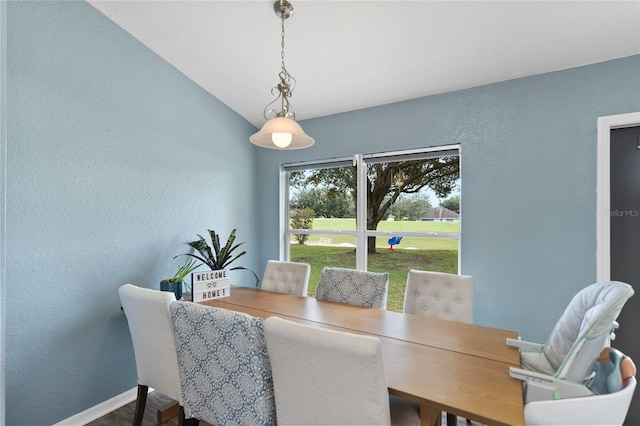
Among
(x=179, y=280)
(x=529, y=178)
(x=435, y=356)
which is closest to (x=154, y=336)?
(x=179, y=280)

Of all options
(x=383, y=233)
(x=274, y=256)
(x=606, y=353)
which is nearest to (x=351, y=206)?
(x=383, y=233)

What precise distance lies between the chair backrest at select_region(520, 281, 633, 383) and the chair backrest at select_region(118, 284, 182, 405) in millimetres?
1694

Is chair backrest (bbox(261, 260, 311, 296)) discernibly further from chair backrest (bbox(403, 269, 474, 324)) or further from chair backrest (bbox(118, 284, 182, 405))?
chair backrest (bbox(118, 284, 182, 405))

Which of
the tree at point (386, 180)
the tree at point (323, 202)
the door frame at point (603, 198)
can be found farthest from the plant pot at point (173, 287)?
the door frame at point (603, 198)

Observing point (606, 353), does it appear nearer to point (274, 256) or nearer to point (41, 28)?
point (274, 256)

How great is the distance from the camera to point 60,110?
6.29ft

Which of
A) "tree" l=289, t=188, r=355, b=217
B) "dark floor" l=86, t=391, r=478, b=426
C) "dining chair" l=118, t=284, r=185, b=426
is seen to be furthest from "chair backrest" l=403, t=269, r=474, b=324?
"dining chair" l=118, t=284, r=185, b=426

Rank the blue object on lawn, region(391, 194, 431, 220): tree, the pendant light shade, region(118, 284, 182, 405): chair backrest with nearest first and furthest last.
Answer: region(118, 284, 182, 405): chair backrest
the pendant light shade
region(391, 194, 431, 220): tree
the blue object on lawn

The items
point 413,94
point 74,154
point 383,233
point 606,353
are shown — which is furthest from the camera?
point 383,233

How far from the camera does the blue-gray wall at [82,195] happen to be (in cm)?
175

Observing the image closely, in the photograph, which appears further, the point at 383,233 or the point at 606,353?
the point at 383,233

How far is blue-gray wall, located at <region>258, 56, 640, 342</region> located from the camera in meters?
2.03

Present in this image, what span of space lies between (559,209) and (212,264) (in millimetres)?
2729

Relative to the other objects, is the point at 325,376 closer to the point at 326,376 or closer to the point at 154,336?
the point at 326,376
